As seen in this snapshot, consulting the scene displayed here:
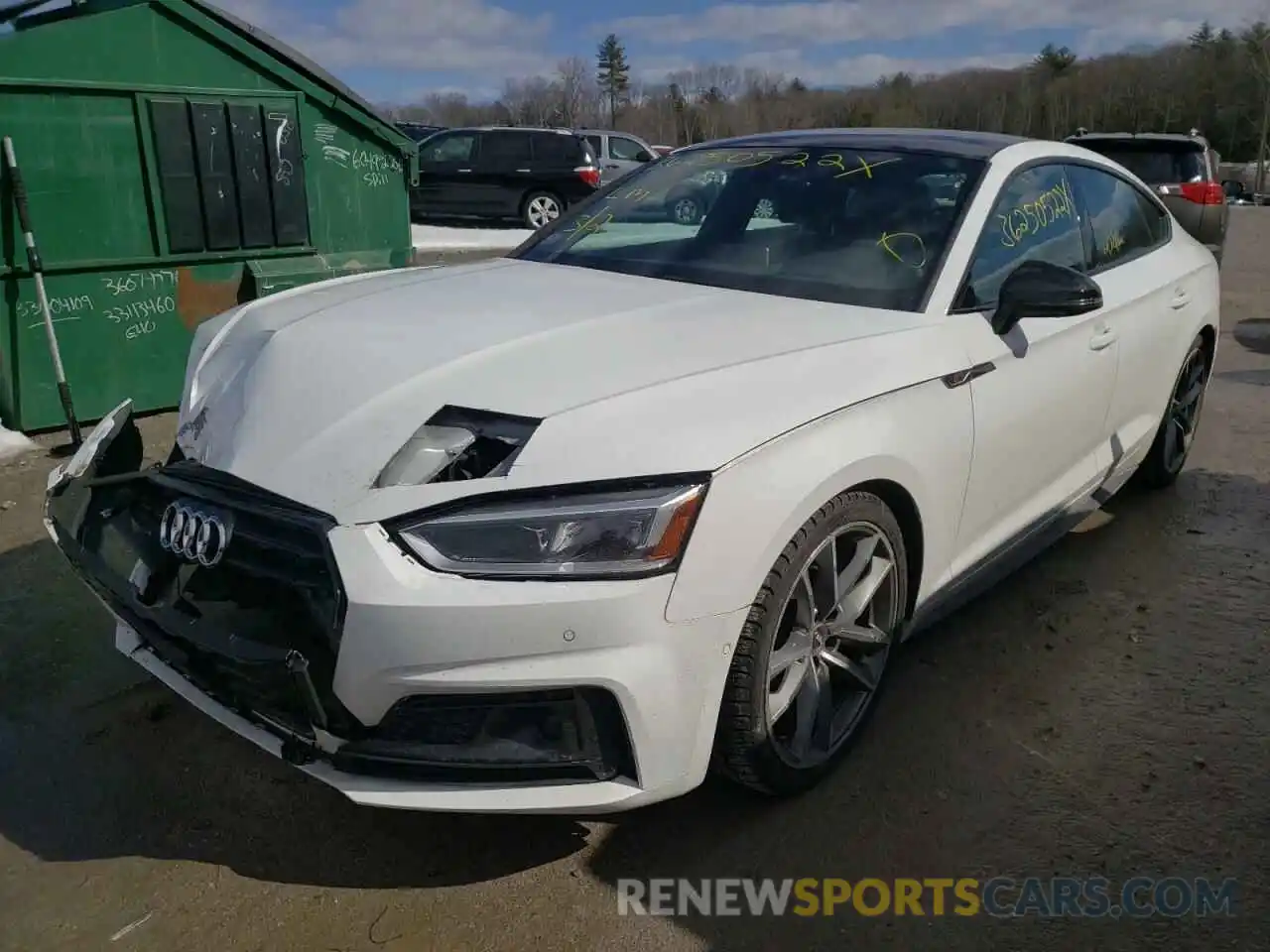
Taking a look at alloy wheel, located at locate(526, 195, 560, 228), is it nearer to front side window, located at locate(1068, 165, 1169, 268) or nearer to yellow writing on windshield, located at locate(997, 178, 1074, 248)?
front side window, located at locate(1068, 165, 1169, 268)

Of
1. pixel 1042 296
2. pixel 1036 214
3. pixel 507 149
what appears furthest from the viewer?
pixel 507 149

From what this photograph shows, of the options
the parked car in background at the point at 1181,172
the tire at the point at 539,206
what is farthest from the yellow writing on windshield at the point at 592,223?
the tire at the point at 539,206

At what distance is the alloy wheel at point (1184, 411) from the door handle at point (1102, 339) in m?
1.18

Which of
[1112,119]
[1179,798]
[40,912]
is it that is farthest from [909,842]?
[1112,119]

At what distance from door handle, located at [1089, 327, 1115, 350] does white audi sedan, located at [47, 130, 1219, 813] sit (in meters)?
0.02

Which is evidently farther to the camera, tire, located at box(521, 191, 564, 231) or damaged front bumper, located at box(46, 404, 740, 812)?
tire, located at box(521, 191, 564, 231)

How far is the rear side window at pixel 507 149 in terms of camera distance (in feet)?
55.7

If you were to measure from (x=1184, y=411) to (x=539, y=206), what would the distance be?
13.7 metres

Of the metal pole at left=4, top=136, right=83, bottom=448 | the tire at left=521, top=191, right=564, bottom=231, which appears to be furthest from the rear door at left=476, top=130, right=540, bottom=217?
the metal pole at left=4, top=136, right=83, bottom=448

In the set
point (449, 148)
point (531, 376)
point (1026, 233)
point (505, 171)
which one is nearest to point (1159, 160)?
point (1026, 233)

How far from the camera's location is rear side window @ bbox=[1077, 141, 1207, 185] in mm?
10359

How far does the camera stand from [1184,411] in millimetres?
4719

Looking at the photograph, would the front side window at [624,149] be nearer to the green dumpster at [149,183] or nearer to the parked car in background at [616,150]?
the parked car in background at [616,150]

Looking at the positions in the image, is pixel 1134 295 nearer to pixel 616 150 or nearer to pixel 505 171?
pixel 505 171
